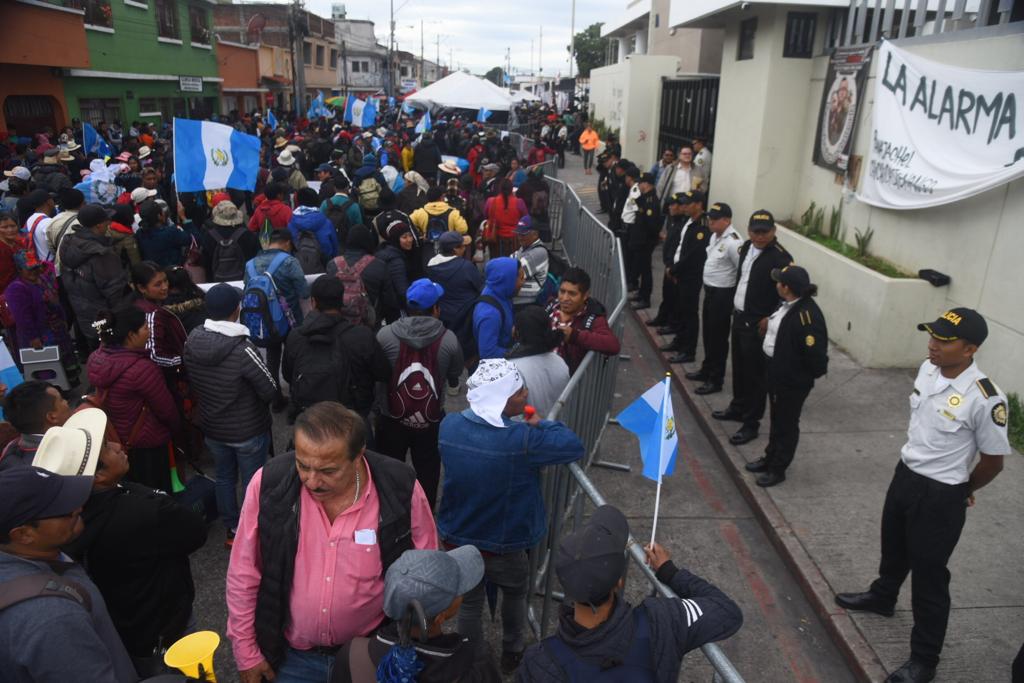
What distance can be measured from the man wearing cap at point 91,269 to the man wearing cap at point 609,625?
17.0 feet

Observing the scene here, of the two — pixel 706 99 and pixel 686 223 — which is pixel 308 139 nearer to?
pixel 706 99

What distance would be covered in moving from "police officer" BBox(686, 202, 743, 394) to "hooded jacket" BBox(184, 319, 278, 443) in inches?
170

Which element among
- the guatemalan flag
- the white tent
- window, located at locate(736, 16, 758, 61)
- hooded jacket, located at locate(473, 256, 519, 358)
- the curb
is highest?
window, located at locate(736, 16, 758, 61)

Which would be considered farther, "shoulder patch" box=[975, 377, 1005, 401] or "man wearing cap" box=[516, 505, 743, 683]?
"shoulder patch" box=[975, 377, 1005, 401]

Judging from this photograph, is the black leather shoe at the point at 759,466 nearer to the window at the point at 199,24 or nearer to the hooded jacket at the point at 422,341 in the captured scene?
the hooded jacket at the point at 422,341

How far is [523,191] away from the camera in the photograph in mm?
10062

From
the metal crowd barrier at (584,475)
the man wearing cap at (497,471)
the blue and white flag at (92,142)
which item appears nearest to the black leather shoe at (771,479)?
the metal crowd barrier at (584,475)

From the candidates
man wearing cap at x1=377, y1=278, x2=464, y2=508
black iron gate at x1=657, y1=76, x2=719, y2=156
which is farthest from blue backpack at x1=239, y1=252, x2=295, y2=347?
black iron gate at x1=657, y1=76, x2=719, y2=156

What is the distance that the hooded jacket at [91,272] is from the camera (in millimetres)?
6013

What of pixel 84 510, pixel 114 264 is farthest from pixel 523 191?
pixel 84 510

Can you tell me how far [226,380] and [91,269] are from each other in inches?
111

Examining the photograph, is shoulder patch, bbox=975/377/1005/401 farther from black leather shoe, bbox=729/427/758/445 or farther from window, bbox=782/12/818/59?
window, bbox=782/12/818/59

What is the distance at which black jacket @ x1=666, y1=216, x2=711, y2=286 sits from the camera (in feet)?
24.2

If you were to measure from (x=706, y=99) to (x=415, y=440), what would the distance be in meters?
12.3
